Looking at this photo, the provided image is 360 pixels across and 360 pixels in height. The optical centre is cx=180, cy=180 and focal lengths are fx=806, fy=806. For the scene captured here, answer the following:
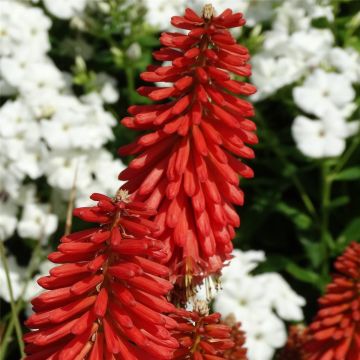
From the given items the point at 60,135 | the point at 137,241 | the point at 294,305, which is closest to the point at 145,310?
the point at 137,241

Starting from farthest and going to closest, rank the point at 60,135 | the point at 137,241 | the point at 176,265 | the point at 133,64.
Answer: the point at 133,64, the point at 60,135, the point at 176,265, the point at 137,241

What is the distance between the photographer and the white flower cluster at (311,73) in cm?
457

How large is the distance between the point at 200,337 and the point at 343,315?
0.69m

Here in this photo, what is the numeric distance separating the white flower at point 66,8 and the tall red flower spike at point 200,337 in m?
3.53

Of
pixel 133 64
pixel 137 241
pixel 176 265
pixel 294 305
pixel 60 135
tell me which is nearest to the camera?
pixel 137 241

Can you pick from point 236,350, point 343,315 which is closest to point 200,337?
point 236,350

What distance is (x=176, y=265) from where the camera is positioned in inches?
83.4

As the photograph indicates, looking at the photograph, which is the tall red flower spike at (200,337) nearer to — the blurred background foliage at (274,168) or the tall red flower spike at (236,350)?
the tall red flower spike at (236,350)

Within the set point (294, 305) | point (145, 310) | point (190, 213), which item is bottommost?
point (145, 310)

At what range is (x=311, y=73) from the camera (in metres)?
4.83

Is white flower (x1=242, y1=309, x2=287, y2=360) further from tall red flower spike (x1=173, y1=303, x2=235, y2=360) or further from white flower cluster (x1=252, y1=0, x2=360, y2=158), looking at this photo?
tall red flower spike (x1=173, y1=303, x2=235, y2=360)

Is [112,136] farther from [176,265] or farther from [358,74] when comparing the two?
[176,265]

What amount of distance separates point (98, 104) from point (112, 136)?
29cm

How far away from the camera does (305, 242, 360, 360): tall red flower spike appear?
93.0 inches
